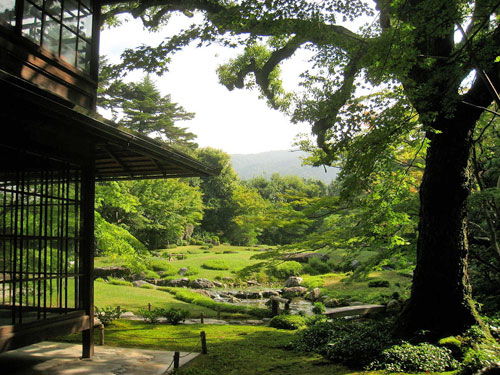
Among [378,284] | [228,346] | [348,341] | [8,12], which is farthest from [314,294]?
[8,12]

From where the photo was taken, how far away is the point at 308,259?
26672 mm

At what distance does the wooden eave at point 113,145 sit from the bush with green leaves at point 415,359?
13.4 feet

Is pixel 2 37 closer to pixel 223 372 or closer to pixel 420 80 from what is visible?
pixel 223 372

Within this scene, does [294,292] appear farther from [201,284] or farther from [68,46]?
[68,46]

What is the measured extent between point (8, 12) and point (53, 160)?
1.99 m

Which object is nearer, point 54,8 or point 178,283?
point 54,8

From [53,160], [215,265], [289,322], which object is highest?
[53,160]

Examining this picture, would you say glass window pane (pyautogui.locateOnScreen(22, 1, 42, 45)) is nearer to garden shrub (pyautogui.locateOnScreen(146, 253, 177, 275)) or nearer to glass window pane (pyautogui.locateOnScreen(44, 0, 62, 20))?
glass window pane (pyautogui.locateOnScreen(44, 0, 62, 20))

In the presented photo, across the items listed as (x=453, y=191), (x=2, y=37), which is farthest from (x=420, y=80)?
(x=2, y=37)

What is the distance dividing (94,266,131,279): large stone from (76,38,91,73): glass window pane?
1466 cm

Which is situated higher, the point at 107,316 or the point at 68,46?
the point at 68,46

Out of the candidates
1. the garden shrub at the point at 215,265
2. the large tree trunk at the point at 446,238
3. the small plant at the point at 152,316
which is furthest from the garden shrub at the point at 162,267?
the large tree trunk at the point at 446,238

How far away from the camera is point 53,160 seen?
5.62m

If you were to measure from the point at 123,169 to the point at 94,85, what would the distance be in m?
1.74
